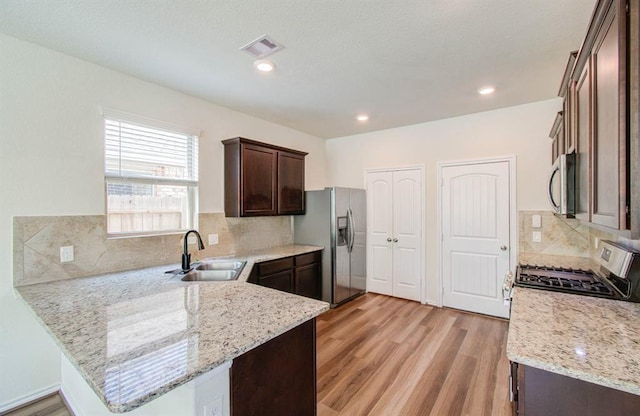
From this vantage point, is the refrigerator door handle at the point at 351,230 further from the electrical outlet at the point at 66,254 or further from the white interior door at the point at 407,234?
the electrical outlet at the point at 66,254

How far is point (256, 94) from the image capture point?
Result: 3.08 meters

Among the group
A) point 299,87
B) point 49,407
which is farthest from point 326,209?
point 49,407

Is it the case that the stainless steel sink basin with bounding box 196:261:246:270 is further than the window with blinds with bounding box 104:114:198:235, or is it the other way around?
the stainless steel sink basin with bounding box 196:261:246:270

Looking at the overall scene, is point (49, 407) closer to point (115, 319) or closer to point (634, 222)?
point (115, 319)

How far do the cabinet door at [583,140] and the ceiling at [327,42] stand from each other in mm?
636

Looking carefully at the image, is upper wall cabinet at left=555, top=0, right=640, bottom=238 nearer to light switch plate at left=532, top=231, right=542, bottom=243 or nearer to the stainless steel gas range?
the stainless steel gas range

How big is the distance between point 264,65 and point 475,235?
324cm

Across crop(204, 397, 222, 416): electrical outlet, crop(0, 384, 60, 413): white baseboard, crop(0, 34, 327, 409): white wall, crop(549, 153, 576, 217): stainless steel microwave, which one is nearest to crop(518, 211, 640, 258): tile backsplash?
crop(549, 153, 576, 217): stainless steel microwave

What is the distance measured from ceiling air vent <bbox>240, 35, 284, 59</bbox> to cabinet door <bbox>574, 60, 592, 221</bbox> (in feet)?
6.15

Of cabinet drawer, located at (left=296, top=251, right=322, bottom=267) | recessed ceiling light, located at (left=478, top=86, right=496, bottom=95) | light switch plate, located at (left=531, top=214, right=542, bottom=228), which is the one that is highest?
recessed ceiling light, located at (left=478, top=86, right=496, bottom=95)

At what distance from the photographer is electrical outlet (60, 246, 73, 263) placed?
2.24m

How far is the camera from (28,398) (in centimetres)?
211

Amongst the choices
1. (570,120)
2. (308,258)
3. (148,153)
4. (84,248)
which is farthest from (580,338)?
(148,153)

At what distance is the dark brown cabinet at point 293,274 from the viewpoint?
3.15 m
